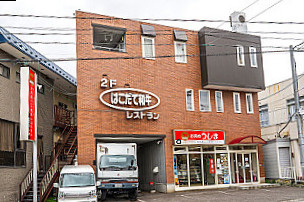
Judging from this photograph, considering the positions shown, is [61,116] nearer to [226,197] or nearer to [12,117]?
[12,117]

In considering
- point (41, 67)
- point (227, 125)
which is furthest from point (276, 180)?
point (41, 67)

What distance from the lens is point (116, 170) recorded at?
18641 mm

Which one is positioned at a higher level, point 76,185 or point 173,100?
point 173,100

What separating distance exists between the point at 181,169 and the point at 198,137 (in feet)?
7.80

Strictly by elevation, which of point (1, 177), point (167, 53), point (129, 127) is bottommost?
point (1, 177)

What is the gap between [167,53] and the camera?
2366 cm

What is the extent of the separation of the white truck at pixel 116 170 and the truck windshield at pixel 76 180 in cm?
95

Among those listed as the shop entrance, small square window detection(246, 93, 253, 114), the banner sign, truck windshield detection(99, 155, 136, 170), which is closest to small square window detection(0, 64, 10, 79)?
the banner sign

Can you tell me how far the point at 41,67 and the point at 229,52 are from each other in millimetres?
12867

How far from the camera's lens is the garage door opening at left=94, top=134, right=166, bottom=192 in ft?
71.4

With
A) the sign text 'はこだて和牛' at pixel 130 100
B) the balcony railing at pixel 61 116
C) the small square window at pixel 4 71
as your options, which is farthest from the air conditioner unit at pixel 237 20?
the small square window at pixel 4 71

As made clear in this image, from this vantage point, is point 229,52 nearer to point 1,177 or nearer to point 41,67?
point 41,67

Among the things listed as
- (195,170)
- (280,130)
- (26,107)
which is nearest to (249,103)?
(280,130)

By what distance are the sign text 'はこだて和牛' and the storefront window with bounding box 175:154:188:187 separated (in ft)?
10.6
